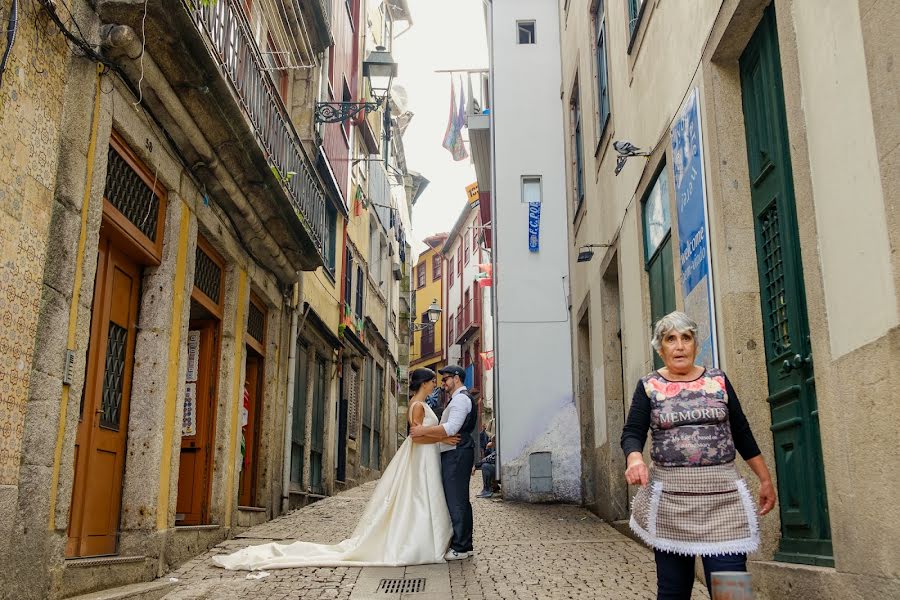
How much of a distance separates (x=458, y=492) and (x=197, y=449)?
10.1 feet

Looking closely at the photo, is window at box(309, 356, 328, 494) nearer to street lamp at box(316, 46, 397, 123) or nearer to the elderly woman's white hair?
street lamp at box(316, 46, 397, 123)

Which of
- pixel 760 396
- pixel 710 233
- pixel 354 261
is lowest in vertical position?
pixel 760 396

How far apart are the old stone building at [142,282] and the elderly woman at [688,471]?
3344 mm

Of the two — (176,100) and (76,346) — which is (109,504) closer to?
(76,346)

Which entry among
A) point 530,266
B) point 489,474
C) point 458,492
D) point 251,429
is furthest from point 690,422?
point 530,266

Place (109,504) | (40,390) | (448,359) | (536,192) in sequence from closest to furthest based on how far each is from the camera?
(40,390), (109,504), (536,192), (448,359)

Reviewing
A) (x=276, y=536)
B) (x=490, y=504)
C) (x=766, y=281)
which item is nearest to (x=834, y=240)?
(x=766, y=281)

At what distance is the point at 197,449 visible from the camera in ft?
31.1

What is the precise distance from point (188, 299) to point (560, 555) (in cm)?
387

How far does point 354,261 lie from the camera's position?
19.5 metres

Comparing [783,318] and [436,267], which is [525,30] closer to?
[783,318]

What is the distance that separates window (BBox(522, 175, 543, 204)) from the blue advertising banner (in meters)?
0.21

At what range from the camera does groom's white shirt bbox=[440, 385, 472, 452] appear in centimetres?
788

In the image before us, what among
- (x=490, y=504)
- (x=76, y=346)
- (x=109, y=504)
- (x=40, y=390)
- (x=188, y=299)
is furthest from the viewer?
(x=490, y=504)
